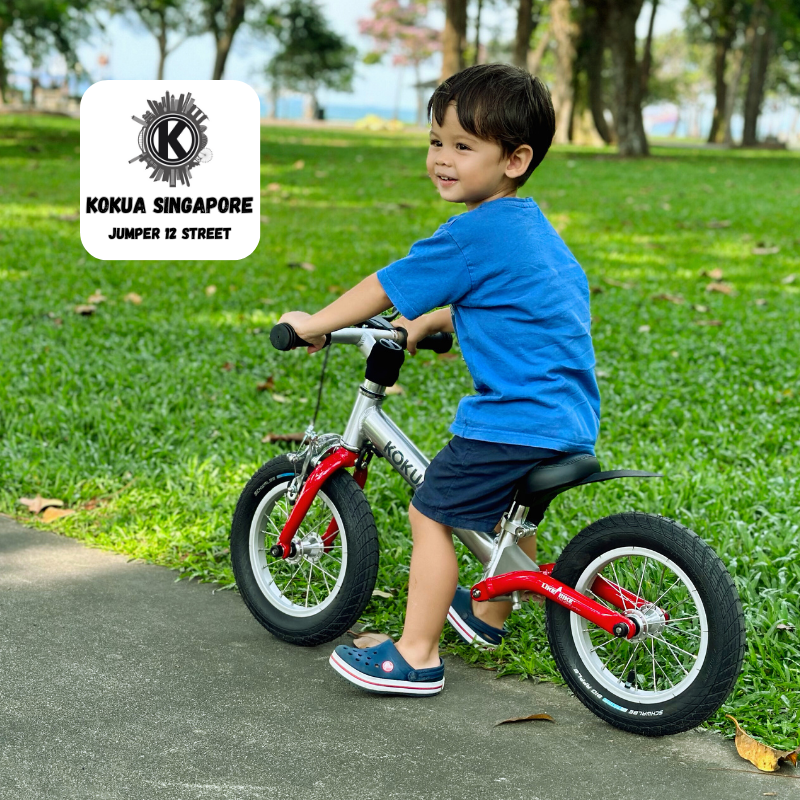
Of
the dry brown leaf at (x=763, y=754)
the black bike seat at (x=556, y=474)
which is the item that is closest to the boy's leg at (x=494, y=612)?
the black bike seat at (x=556, y=474)

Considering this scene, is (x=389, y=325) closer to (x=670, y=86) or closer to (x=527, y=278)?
(x=527, y=278)

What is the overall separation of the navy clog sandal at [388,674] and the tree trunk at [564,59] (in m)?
22.5

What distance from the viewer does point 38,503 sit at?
13.2 feet

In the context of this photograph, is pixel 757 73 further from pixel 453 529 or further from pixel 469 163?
pixel 453 529

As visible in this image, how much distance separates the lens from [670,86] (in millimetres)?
76188

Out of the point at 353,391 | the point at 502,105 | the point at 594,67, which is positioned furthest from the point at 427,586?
the point at 594,67

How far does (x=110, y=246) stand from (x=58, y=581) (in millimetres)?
5296

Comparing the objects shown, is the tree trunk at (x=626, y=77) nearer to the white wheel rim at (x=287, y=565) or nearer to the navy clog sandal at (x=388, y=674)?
the white wheel rim at (x=287, y=565)

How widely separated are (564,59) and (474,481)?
81.1 ft

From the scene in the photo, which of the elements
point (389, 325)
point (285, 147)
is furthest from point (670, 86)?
point (389, 325)

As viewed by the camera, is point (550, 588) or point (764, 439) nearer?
point (550, 588)

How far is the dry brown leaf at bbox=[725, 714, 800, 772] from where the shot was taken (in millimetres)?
2471

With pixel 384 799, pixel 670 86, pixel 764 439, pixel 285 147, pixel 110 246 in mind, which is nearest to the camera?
pixel 384 799

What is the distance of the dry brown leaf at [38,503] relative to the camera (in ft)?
13.2
